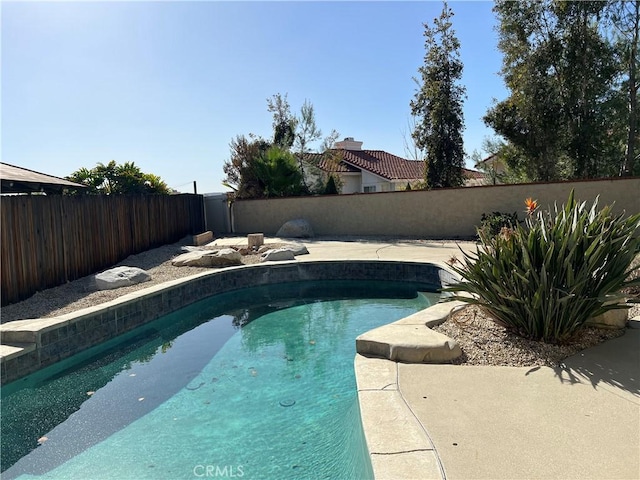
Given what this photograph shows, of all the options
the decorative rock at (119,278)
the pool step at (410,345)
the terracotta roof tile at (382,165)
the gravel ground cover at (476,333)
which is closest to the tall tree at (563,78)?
the terracotta roof tile at (382,165)

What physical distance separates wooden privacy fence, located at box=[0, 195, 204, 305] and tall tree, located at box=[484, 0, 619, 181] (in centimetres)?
1275

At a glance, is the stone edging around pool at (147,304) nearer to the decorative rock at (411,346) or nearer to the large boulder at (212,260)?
the decorative rock at (411,346)

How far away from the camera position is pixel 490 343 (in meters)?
3.58

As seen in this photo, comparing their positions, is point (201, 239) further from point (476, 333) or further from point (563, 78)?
point (563, 78)

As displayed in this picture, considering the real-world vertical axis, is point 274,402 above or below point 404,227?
below

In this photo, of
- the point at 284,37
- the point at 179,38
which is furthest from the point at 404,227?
the point at 179,38

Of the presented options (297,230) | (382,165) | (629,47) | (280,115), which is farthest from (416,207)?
(382,165)

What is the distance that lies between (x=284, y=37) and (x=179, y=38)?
8.92 feet

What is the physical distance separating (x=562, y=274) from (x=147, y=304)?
562 centimetres

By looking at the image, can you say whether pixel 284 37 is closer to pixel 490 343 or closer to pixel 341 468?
pixel 490 343

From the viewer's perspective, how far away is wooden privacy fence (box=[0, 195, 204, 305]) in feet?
20.9

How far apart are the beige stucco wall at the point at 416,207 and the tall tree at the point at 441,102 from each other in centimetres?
284

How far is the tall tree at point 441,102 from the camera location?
50.9 ft

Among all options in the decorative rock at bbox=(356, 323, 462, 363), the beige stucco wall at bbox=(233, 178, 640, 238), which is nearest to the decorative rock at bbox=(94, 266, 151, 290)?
the decorative rock at bbox=(356, 323, 462, 363)
